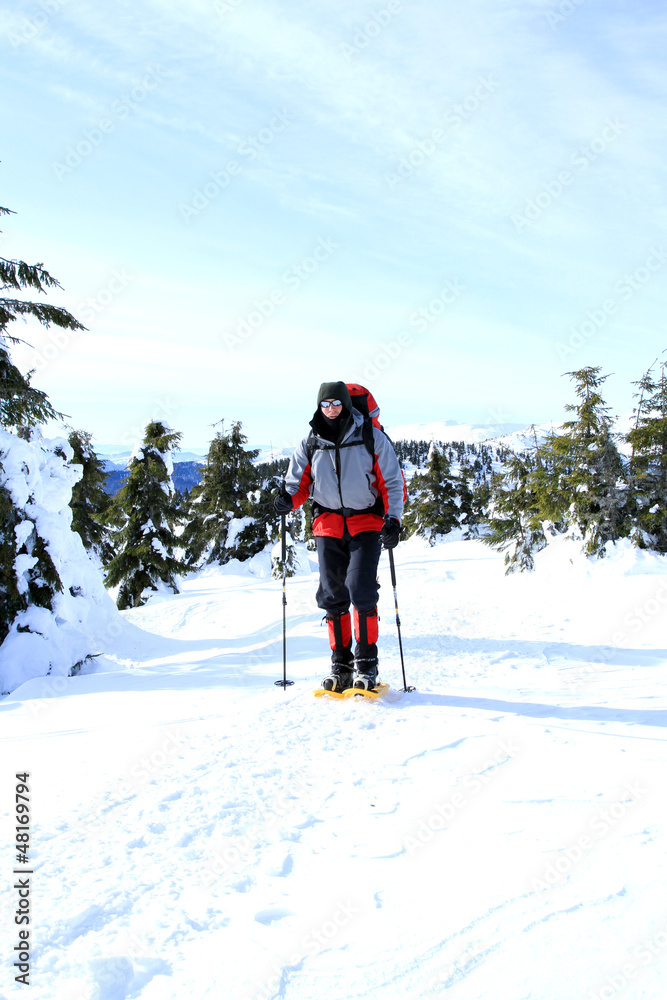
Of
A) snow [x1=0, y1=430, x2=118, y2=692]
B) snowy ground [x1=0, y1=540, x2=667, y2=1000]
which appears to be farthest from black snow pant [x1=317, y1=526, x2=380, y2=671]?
snow [x1=0, y1=430, x2=118, y2=692]

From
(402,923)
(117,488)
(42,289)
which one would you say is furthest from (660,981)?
(117,488)

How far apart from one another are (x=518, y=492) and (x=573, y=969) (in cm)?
1790

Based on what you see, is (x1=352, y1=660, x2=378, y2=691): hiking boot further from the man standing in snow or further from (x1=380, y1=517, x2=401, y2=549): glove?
(x1=380, y1=517, x2=401, y2=549): glove

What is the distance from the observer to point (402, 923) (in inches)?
85.8

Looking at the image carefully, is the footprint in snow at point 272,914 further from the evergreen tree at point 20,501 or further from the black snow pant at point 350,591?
the evergreen tree at point 20,501

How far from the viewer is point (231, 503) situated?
97.6 feet

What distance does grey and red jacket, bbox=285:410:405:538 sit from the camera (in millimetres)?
5246

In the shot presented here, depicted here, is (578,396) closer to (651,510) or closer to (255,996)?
(651,510)

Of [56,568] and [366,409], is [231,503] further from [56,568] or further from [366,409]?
[366,409]

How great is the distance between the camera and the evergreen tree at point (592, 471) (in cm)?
1327

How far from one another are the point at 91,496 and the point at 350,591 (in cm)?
2330

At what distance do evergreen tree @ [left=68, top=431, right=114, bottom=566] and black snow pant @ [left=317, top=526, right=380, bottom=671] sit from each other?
2051 centimetres

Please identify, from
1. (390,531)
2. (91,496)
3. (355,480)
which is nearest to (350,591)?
(390,531)

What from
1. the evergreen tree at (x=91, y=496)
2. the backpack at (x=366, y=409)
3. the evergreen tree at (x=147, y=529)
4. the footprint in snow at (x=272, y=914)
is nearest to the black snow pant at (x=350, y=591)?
the backpack at (x=366, y=409)
